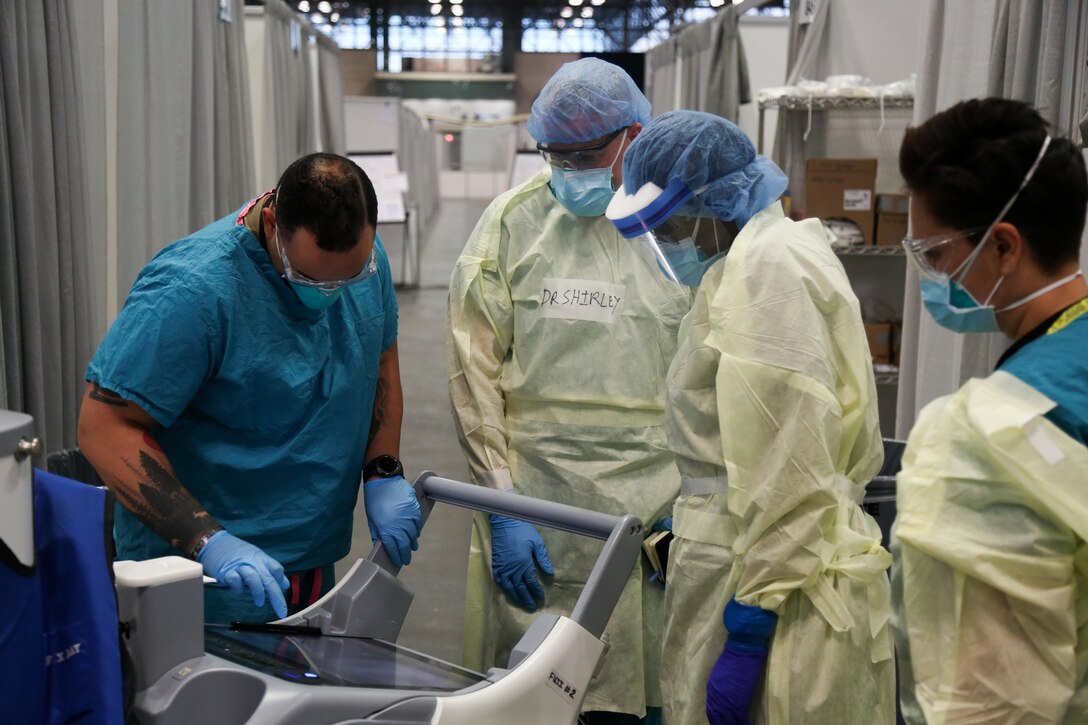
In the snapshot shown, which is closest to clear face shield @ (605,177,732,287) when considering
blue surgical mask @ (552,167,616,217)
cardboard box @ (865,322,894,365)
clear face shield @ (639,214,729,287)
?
clear face shield @ (639,214,729,287)

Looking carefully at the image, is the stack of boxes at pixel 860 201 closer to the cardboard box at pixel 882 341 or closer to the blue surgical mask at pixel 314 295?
the cardboard box at pixel 882 341

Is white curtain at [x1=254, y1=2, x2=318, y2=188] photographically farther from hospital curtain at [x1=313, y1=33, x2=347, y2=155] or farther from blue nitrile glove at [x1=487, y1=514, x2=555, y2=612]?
blue nitrile glove at [x1=487, y1=514, x2=555, y2=612]

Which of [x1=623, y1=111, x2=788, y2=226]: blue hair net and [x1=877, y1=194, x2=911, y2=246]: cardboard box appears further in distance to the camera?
[x1=877, y1=194, x2=911, y2=246]: cardboard box

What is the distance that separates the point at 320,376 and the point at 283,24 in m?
6.02

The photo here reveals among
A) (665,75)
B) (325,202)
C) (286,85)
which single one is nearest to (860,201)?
(325,202)

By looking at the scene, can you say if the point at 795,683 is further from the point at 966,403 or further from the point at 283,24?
the point at 283,24

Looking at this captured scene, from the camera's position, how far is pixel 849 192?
161 inches

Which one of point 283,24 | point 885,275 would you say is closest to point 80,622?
point 885,275

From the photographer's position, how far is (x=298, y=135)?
8.10m

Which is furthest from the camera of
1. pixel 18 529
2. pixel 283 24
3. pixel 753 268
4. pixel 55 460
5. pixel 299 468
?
pixel 283 24

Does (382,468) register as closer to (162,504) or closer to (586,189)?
(162,504)

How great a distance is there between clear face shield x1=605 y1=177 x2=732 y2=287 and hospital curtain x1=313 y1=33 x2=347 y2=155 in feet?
25.7

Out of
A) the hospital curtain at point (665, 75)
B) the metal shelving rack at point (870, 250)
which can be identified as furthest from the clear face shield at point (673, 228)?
the hospital curtain at point (665, 75)

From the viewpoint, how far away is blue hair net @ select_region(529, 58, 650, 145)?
78.4 inches
